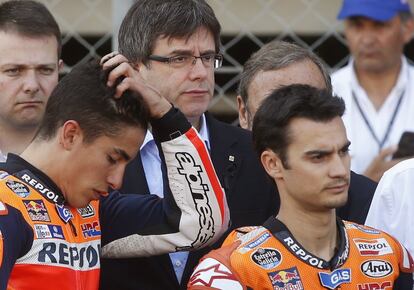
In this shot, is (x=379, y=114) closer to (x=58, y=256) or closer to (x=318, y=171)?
(x=318, y=171)

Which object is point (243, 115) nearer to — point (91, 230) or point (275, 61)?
point (275, 61)

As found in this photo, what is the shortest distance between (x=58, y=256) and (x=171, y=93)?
1092 mm

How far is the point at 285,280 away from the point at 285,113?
53cm

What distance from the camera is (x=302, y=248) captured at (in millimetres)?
3633

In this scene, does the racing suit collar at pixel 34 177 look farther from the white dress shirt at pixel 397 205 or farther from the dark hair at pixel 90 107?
the white dress shirt at pixel 397 205

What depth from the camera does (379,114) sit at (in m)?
6.09

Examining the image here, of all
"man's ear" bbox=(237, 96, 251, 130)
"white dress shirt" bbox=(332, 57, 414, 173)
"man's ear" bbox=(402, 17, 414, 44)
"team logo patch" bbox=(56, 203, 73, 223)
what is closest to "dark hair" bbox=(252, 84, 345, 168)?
"team logo patch" bbox=(56, 203, 73, 223)

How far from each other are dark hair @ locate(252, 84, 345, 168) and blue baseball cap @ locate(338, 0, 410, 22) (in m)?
2.40

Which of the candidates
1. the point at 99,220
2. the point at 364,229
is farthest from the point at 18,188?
the point at 364,229

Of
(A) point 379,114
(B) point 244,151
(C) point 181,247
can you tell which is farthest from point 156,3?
(A) point 379,114

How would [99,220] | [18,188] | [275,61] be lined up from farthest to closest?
[275,61] → [99,220] → [18,188]

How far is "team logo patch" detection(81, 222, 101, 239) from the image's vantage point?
146 inches

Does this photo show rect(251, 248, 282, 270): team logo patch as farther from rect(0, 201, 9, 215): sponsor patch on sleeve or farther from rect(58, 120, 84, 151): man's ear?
rect(0, 201, 9, 215): sponsor patch on sleeve

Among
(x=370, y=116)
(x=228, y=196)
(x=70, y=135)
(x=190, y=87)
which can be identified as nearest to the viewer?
(x=70, y=135)
